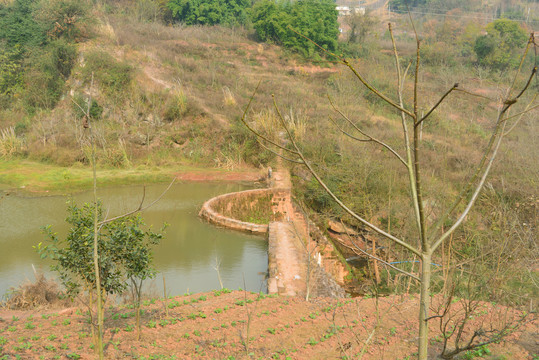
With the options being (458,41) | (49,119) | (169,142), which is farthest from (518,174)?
(458,41)

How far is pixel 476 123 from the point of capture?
22.2 meters

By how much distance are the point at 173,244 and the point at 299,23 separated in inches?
1046

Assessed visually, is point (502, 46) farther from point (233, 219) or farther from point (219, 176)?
point (233, 219)

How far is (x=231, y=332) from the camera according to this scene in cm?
582

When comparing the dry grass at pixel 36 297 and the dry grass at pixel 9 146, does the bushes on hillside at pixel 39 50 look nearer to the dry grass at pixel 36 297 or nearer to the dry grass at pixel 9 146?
the dry grass at pixel 9 146

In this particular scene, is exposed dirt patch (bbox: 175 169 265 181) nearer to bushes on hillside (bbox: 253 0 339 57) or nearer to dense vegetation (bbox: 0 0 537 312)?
dense vegetation (bbox: 0 0 537 312)

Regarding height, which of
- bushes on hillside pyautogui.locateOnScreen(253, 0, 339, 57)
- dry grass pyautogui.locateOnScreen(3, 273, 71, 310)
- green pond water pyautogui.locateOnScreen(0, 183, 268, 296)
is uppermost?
bushes on hillside pyautogui.locateOnScreen(253, 0, 339, 57)

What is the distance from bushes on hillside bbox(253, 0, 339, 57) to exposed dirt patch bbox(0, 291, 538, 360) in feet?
94.3

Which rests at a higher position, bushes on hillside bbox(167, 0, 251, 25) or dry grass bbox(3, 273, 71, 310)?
bushes on hillside bbox(167, 0, 251, 25)

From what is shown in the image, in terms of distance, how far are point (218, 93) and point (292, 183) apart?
36.1 feet

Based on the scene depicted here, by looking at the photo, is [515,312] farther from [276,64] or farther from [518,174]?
[276,64]

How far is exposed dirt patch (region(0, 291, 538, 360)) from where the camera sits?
197 inches

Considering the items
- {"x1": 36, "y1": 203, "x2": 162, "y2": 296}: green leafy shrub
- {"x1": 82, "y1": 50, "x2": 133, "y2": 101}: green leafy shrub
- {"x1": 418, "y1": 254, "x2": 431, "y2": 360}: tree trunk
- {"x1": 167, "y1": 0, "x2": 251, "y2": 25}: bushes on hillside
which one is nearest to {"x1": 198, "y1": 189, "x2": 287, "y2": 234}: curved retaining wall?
{"x1": 36, "y1": 203, "x2": 162, "y2": 296}: green leafy shrub

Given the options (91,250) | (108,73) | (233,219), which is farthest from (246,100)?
(91,250)
